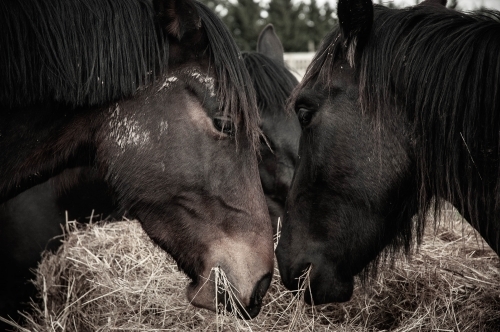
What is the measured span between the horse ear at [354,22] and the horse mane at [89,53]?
547 mm

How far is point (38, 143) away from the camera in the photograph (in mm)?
2391

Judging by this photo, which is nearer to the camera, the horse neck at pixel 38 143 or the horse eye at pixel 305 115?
the horse neck at pixel 38 143

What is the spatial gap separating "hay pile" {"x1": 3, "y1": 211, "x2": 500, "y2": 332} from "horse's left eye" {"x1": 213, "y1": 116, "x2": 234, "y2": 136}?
3.13 feet

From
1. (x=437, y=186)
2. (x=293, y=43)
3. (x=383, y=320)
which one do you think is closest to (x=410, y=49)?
(x=437, y=186)

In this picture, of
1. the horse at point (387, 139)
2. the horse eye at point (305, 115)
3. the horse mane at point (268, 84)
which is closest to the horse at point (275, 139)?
the horse mane at point (268, 84)

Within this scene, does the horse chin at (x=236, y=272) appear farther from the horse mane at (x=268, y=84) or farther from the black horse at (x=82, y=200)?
the horse mane at (x=268, y=84)

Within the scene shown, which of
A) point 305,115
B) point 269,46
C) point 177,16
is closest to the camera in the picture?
point 177,16

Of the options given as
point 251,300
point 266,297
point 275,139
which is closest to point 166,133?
point 251,300

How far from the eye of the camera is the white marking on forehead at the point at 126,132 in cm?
242

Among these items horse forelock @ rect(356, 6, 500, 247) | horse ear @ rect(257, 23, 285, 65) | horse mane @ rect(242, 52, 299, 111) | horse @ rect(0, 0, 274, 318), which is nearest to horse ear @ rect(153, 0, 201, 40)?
horse @ rect(0, 0, 274, 318)

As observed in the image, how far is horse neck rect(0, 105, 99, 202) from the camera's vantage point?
2312mm

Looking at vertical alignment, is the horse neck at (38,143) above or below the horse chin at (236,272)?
above

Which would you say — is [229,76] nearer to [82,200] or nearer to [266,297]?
[266,297]

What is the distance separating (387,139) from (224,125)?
0.77 metres
